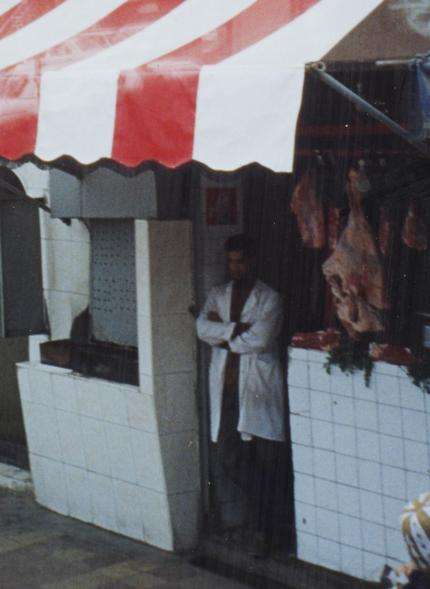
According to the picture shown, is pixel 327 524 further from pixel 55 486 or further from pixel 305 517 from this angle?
pixel 55 486

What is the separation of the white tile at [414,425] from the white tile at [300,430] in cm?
72

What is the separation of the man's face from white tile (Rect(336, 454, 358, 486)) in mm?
1221

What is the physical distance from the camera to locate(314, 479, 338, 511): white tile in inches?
272

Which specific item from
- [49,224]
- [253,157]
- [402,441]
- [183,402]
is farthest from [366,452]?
[49,224]

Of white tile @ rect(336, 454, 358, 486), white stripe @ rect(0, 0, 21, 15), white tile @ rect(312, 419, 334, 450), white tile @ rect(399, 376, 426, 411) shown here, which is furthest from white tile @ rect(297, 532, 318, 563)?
white stripe @ rect(0, 0, 21, 15)

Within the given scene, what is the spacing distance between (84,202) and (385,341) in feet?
7.94

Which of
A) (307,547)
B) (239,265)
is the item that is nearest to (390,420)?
(307,547)

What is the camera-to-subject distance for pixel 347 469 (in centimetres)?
681

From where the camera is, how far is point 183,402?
7.72 metres

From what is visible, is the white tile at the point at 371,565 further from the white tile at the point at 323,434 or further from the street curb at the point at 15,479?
the street curb at the point at 15,479

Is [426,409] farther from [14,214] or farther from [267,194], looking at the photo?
[14,214]

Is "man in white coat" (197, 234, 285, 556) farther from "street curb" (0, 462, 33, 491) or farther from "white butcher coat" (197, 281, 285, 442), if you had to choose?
"street curb" (0, 462, 33, 491)

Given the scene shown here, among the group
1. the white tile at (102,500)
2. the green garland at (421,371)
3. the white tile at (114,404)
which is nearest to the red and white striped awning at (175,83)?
the green garland at (421,371)

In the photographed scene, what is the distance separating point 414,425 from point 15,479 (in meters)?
4.09
